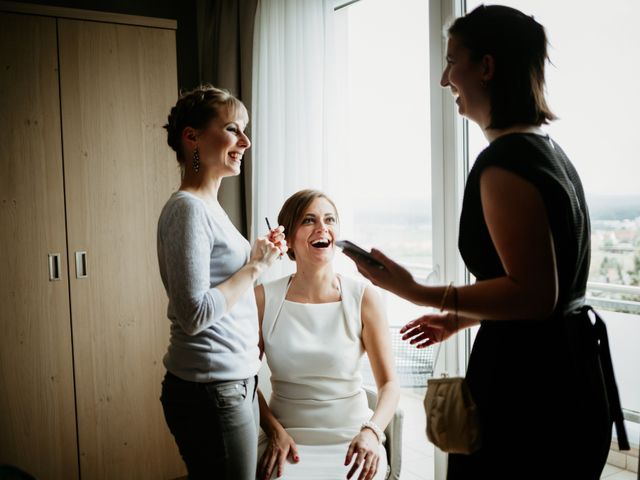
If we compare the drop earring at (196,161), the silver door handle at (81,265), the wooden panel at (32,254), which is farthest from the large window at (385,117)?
the wooden panel at (32,254)

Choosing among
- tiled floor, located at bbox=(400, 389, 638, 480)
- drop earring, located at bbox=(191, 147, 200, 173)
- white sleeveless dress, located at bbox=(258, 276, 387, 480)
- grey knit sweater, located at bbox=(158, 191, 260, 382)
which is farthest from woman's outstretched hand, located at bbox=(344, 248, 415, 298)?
tiled floor, located at bbox=(400, 389, 638, 480)

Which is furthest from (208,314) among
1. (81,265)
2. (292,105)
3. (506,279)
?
(292,105)

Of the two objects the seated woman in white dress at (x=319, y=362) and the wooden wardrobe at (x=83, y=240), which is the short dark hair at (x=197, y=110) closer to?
the seated woman in white dress at (x=319, y=362)

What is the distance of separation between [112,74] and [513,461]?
7.48 ft

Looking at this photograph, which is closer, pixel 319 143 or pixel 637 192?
pixel 637 192

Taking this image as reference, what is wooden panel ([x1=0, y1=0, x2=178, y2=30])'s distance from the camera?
2.31 meters

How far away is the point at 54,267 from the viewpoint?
2.43 m

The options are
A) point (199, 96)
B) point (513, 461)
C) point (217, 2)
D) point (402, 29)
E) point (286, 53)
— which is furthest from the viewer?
point (217, 2)

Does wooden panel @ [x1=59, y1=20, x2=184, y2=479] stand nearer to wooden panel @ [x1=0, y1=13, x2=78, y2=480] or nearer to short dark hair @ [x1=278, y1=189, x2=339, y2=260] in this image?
wooden panel @ [x1=0, y1=13, x2=78, y2=480]

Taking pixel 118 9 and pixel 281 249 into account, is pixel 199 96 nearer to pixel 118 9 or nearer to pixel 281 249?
pixel 281 249

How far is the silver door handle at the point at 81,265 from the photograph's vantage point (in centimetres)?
248

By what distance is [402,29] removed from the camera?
2434 mm

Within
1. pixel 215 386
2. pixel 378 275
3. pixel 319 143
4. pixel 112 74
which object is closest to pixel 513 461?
pixel 378 275

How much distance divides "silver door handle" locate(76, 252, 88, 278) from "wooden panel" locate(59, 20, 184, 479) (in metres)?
0.02
